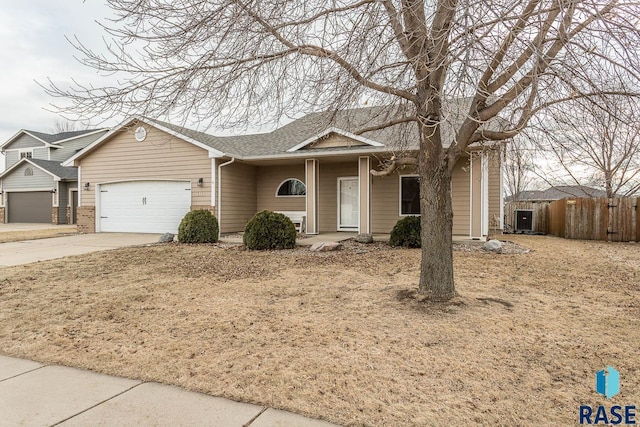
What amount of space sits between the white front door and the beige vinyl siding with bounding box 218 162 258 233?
138 inches

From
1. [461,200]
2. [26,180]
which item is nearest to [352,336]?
[461,200]

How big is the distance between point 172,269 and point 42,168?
20.5 meters

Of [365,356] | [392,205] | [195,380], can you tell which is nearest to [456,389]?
[365,356]

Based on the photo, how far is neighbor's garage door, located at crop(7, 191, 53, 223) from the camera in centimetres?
2233

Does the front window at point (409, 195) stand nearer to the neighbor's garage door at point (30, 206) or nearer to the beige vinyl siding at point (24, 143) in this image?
the neighbor's garage door at point (30, 206)

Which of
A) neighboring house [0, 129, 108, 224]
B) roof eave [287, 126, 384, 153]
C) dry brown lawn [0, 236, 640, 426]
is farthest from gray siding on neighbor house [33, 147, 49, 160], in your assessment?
dry brown lawn [0, 236, 640, 426]

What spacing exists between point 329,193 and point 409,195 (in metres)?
2.88

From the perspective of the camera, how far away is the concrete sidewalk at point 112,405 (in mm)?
2316

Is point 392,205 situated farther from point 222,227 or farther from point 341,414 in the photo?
point 341,414

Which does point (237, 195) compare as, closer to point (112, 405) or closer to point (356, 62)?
point (356, 62)

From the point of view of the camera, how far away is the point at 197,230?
10.9 meters

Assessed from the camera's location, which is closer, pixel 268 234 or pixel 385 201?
pixel 268 234

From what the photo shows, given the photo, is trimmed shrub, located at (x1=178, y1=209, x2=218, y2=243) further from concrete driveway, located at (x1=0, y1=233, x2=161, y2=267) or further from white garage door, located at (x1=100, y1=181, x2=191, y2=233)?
white garage door, located at (x1=100, y1=181, x2=191, y2=233)

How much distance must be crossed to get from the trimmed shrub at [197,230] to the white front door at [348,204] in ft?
15.3
